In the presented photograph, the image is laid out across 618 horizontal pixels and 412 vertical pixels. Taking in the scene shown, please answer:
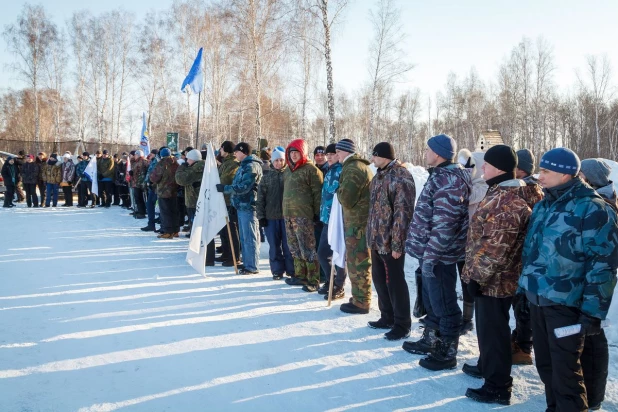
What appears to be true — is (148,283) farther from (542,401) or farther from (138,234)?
(542,401)

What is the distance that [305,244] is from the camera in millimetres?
6398

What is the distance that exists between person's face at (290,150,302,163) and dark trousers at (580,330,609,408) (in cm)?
420

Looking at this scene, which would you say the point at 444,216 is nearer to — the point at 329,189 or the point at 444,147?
the point at 444,147

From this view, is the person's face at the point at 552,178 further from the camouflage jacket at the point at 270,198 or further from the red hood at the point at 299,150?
the camouflage jacket at the point at 270,198

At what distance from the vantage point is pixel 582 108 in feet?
160

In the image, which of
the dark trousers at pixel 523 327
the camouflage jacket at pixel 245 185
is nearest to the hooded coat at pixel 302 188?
the camouflage jacket at pixel 245 185

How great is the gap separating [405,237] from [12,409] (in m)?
3.51

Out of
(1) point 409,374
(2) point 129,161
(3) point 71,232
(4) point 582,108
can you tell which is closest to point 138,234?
(3) point 71,232

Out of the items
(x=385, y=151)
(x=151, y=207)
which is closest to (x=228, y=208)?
(x=385, y=151)

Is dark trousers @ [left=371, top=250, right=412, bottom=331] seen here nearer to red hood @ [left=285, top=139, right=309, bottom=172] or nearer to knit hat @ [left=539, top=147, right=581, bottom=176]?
knit hat @ [left=539, top=147, right=581, bottom=176]

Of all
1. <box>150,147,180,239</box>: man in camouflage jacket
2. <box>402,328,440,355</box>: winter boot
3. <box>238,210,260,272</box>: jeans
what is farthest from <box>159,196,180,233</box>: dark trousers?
<box>402,328,440,355</box>: winter boot

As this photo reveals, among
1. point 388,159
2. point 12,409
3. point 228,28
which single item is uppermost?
point 228,28

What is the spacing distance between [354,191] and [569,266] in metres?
2.65

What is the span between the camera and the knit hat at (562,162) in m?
2.87
